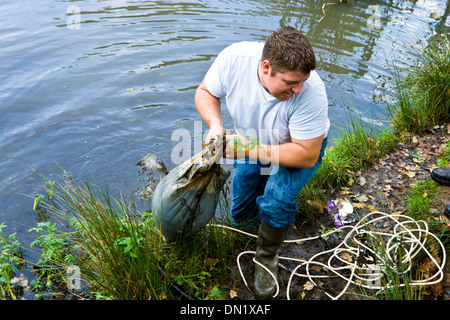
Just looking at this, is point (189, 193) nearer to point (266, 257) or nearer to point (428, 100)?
point (266, 257)

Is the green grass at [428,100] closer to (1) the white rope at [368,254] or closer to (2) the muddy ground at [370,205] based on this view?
(2) the muddy ground at [370,205]

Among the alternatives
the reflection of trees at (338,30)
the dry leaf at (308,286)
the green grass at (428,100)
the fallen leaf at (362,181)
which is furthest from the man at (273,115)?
the reflection of trees at (338,30)

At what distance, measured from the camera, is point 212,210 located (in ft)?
10.3

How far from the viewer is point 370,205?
14.3 ft

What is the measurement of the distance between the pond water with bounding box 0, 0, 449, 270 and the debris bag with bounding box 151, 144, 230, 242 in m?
2.15

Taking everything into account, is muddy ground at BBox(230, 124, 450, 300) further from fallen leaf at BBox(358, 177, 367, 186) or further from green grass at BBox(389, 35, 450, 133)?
green grass at BBox(389, 35, 450, 133)

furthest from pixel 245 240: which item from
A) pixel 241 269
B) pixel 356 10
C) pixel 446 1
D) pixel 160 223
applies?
pixel 446 1

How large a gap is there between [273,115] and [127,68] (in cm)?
547

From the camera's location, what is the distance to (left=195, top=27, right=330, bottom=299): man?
273 centimetres

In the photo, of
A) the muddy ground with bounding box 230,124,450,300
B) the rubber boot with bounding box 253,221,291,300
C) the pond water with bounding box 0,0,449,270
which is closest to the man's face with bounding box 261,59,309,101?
the rubber boot with bounding box 253,221,291,300

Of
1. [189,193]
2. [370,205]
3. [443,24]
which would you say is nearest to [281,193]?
[189,193]

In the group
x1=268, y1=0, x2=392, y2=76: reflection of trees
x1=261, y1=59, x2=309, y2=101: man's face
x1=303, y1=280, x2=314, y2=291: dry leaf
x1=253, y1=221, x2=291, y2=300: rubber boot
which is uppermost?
x1=261, y1=59, x2=309, y2=101: man's face

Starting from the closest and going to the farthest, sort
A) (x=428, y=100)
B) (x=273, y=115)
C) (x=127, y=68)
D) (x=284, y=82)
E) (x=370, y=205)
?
(x=284, y=82) < (x=273, y=115) < (x=370, y=205) < (x=428, y=100) < (x=127, y=68)

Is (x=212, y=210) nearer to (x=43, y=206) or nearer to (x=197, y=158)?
(x=197, y=158)
